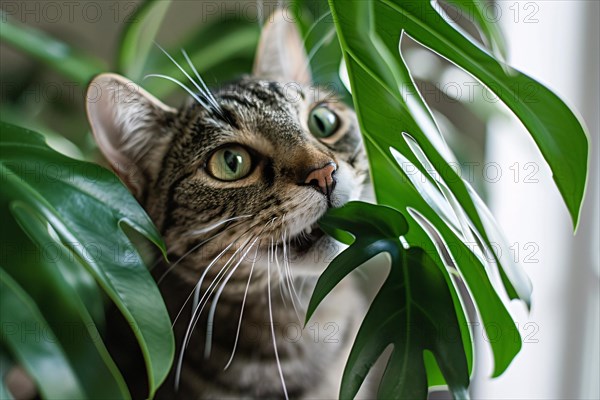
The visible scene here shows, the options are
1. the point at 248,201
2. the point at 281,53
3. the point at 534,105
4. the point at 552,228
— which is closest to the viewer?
the point at 534,105

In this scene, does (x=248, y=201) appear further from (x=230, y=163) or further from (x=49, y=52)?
(x=49, y=52)

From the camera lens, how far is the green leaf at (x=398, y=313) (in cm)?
53

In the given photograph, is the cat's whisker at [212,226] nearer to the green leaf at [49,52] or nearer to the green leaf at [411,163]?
the green leaf at [411,163]

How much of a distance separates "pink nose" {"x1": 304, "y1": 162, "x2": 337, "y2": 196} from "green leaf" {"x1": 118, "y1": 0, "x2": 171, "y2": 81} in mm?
316

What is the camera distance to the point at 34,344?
55 centimetres

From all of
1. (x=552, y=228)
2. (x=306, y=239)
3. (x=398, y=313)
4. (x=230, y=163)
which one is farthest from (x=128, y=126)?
(x=552, y=228)

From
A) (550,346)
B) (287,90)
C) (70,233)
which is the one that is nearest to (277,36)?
(287,90)

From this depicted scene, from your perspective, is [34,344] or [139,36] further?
[139,36]

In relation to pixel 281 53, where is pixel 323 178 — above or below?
below

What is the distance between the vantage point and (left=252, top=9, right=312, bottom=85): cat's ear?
788mm

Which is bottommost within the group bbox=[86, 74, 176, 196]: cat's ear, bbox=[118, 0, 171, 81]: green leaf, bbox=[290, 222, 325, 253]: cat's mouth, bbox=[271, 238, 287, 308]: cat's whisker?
bbox=[271, 238, 287, 308]: cat's whisker

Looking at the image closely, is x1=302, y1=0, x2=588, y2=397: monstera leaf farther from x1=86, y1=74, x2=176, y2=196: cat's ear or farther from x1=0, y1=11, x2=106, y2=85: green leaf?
x1=0, y1=11, x2=106, y2=85: green leaf

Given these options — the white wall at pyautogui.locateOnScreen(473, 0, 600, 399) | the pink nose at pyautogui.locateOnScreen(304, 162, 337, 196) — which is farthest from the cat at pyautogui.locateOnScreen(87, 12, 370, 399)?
the white wall at pyautogui.locateOnScreen(473, 0, 600, 399)

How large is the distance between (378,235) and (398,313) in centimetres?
7
